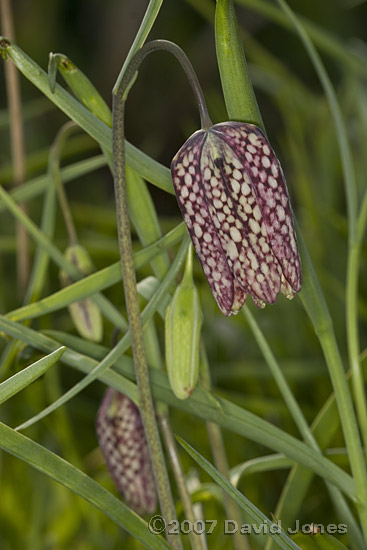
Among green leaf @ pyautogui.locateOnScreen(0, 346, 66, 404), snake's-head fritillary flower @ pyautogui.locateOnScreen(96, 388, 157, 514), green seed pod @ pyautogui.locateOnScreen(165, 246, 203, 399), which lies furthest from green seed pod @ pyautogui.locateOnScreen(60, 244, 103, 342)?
green leaf @ pyautogui.locateOnScreen(0, 346, 66, 404)

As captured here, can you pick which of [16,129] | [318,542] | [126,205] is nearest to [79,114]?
[126,205]

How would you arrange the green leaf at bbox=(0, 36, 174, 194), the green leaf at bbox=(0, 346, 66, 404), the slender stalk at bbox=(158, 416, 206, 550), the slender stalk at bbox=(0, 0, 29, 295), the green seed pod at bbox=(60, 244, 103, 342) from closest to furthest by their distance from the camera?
the green leaf at bbox=(0, 346, 66, 404), the green leaf at bbox=(0, 36, 174, 194), the slender stalk at bbox=(158, 416, 206, 550), the green seed pod at bbox=(60, 244, 103, 342), the slender stalk at bbox=(0, 0, 29, 295)

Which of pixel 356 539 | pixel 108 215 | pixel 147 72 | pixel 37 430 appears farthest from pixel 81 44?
pixel 356 539

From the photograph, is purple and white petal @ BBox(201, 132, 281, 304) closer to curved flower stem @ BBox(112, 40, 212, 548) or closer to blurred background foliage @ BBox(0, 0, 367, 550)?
curved flower stem @ BBox(112, 40, 212, 548)

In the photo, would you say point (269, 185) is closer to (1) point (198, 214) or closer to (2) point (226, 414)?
(1) point (198, 214)

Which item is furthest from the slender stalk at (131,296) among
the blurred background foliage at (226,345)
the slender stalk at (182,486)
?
the blurred background foliage at (226,345)
